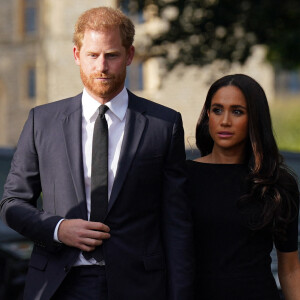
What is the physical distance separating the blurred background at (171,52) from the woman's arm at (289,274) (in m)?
9.61

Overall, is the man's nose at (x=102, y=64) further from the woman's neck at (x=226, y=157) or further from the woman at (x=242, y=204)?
the woman's neck at (x=226, y=157)

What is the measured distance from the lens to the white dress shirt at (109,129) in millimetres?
2928

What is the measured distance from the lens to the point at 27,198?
2.96 m

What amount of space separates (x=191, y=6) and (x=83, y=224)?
429 inches

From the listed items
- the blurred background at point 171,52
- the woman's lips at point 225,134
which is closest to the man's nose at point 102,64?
the woman's lips at point 225,134

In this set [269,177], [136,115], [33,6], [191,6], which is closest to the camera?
[136,115]

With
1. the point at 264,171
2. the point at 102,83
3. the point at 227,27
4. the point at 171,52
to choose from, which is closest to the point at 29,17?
the point at 171,52

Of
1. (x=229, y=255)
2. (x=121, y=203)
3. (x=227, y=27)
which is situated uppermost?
(x=121, y=203)

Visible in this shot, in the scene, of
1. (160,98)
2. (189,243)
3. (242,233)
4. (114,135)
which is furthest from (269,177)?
(160,98)

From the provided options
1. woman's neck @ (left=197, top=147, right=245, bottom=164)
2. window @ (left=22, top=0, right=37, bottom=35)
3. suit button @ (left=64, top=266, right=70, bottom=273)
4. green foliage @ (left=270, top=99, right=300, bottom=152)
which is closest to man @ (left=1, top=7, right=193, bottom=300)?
suit button @ (left=64, top=266, right=70, bottom=273)

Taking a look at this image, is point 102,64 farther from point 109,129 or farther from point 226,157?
point 226,157

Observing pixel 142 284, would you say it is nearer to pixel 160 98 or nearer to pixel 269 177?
pixel 269 177

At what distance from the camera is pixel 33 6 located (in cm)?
3550

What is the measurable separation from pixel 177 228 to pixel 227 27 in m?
10.8
